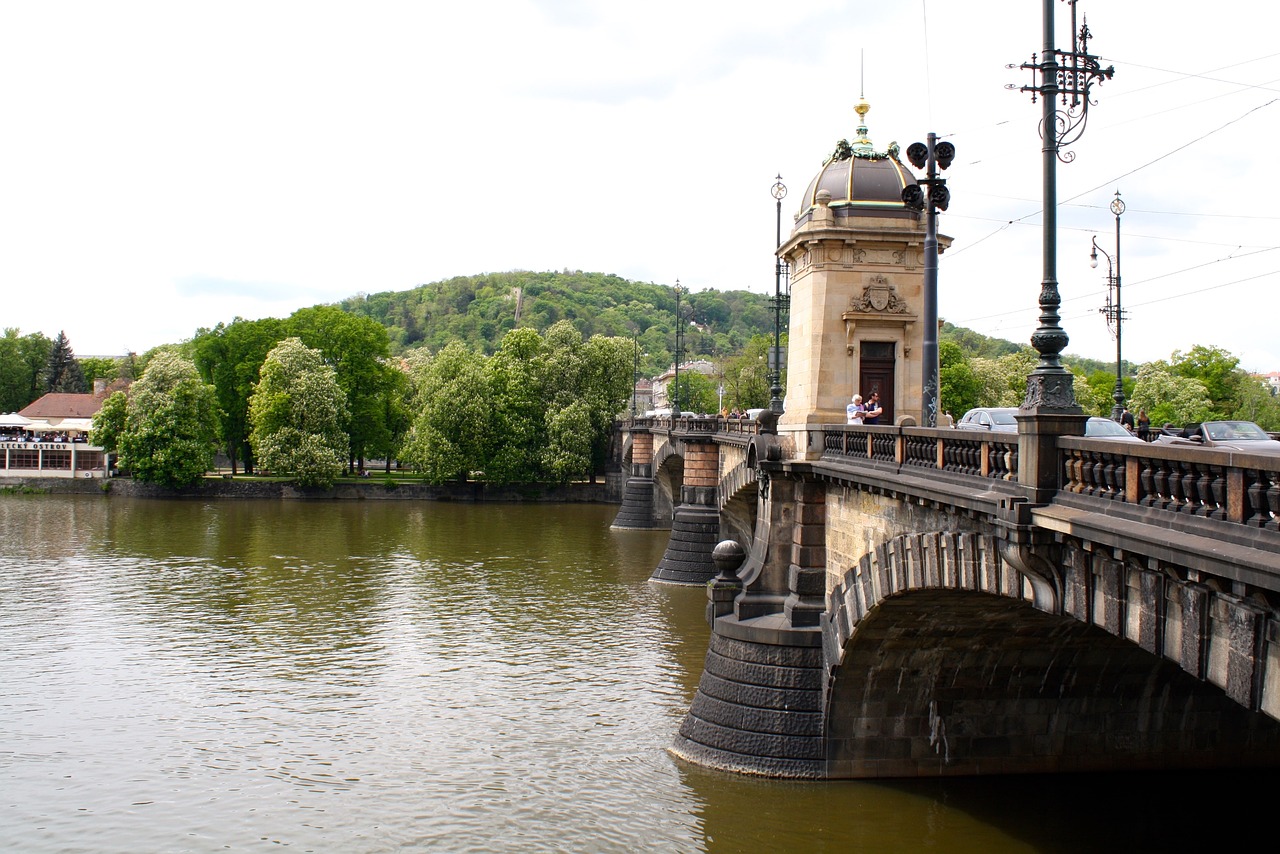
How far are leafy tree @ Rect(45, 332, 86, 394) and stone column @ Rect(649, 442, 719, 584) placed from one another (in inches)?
3548

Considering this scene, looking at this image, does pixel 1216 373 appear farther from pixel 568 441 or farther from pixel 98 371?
pixel 98 371

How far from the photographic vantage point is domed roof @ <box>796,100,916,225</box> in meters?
20.1

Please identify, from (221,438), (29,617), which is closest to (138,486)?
(221,438)

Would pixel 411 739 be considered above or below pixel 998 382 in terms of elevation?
below

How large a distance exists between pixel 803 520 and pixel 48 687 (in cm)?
1680

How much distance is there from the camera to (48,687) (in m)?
23.8

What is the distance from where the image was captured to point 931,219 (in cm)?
1653

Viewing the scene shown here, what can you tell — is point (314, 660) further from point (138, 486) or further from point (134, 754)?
point (138, 486)

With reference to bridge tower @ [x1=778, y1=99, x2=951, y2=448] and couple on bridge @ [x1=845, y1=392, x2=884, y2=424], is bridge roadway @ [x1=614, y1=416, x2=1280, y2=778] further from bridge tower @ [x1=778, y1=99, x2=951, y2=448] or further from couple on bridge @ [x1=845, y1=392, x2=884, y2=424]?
bridge tower @ [x1=778, y1=99, x2=951, y2=448]

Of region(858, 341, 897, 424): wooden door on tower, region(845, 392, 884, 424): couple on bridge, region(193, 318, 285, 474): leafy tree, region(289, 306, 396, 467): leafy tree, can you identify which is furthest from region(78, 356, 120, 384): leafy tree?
region(845, 392, 884, 424): couple on bridge

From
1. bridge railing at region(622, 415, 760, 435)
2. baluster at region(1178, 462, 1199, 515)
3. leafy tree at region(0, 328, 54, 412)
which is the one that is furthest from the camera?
leafy tree at region(0, 328, 54, 412)

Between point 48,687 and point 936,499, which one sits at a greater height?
point 936,499

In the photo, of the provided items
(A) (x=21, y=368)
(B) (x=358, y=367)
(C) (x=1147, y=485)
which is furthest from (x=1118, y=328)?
(A) (x=21, y=368)

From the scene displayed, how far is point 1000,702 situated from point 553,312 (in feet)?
510
